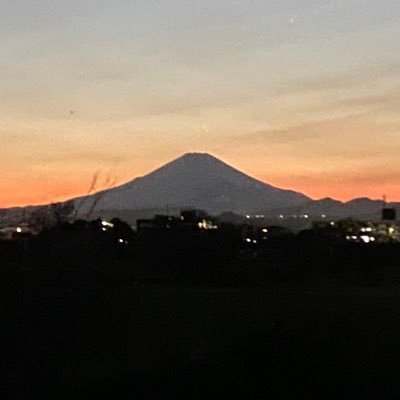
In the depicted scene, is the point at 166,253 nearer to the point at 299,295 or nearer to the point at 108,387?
the point at 299,295

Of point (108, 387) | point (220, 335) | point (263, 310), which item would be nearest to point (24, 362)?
point (108, 387)

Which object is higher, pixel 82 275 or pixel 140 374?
pixel 82 275

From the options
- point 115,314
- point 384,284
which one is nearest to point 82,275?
point 115,314

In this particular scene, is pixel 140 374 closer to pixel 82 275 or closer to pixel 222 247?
pixel 82 275

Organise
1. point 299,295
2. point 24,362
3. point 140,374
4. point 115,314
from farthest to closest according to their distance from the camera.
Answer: point 299,295, point 115,314, point 140,374, point 24,362

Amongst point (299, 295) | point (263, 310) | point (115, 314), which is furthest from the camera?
point (299, 295)

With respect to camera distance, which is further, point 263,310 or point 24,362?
point 263,310
